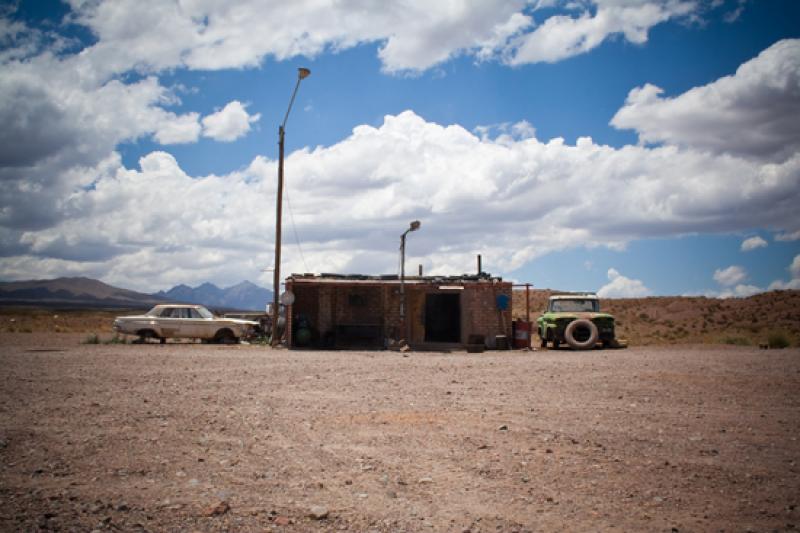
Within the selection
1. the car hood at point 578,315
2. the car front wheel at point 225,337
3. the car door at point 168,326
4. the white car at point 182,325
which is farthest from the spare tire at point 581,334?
the car door at point 168,326

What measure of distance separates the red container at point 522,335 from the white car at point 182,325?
1054cm

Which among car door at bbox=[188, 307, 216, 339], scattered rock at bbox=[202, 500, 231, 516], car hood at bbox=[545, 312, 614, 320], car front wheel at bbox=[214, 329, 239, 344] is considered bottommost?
scattered rock at bbox=[202, 500, 231, 516]

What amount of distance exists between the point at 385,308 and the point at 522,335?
539cm

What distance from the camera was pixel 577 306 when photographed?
2364 cm

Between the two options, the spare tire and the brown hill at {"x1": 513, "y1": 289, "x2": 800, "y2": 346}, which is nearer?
the spare tire

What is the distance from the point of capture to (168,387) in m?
10.2

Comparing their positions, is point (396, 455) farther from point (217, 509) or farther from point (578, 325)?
point (578, 325)

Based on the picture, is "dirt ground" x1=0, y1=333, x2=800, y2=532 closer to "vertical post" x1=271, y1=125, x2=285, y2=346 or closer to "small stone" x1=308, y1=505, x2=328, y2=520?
"small stone" x1=308, y1=505, x2=328, y2=520

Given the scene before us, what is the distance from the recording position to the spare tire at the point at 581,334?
21766 millimetres

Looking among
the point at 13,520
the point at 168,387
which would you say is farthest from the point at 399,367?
the point at 13,520

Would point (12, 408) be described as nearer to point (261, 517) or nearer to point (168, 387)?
point (168, 387)

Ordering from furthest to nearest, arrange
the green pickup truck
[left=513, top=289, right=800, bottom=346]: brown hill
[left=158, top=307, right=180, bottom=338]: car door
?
[left=513, top=289, right=800, bottom=346]: brown hill
[left=158, top=307, right=180, bottom=338]: car door
the green pickup truck

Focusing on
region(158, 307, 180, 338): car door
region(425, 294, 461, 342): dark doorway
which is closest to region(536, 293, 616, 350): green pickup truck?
region(425, 294, 461, 342): dark doorway

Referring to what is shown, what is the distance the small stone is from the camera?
15.0 ft
